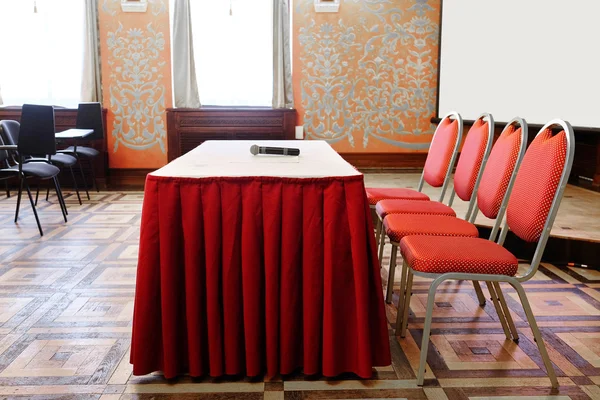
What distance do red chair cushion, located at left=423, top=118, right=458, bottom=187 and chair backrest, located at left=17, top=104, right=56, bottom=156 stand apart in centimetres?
265

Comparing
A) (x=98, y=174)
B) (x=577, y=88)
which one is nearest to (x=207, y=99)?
(x=98, y=174)

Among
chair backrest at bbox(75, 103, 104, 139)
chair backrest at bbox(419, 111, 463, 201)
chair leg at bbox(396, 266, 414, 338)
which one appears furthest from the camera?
chair backrest at bbox(75, 103, 104, 139)

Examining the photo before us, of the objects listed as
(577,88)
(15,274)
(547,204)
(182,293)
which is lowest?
(15,274)

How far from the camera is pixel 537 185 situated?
1671mm

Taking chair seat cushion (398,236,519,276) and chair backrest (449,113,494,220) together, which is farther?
chair backrest (449,113,494,220)

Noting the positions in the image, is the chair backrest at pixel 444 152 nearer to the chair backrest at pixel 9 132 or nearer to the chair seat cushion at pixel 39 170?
the chair seat cushion at pixel 39 170

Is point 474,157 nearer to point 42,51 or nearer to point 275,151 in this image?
point 275,151

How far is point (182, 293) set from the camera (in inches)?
66.4

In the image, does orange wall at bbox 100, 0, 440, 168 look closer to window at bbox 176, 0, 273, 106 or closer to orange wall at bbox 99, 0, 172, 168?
orange wall at bbox 99, 0, 172, 168

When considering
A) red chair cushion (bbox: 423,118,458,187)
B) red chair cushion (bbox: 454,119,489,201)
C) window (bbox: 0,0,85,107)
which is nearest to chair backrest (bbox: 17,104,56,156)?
window (bbox: 0,0,85,107)

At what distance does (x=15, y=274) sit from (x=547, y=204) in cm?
256

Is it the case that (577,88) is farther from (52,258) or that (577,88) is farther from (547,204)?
(52,258)

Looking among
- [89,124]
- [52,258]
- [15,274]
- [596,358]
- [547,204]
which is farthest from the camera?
[89,124]

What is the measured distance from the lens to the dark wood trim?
536cm
